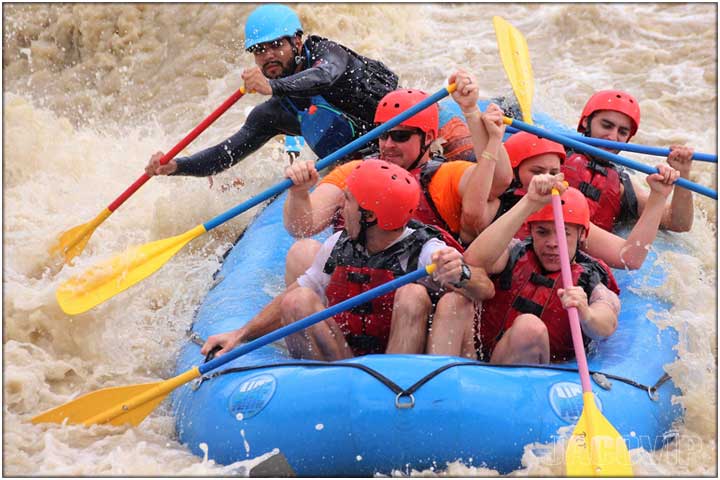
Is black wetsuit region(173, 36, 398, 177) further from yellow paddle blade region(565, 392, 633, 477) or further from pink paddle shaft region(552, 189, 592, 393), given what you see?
yellow paddle blade region(565, 392, 633, 477)

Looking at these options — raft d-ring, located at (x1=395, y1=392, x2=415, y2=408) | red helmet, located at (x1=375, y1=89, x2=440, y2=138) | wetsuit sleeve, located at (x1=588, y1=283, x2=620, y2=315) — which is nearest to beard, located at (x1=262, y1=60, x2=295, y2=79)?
red helmet, located at (x1=375, y1=89, x2=440, y2=138)

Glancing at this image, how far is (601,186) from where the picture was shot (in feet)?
15.3

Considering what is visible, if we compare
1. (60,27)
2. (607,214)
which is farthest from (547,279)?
(60,27)

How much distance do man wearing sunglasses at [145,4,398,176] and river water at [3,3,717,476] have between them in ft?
1.78

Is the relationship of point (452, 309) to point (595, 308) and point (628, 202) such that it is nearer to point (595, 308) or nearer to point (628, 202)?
point (595, 308)

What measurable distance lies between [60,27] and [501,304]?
7448 millimetres

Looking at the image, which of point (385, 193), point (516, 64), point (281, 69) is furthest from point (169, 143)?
point (385, 193)

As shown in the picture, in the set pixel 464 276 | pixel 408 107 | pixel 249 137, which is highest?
pixel 408 107

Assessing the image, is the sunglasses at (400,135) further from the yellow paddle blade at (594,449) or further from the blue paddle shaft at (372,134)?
the yellow paddle blade at (594,449)

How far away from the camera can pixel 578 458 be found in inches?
122

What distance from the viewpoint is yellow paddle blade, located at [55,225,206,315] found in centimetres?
425

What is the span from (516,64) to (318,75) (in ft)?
2.78

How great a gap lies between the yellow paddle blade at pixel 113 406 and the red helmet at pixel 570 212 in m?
1.41

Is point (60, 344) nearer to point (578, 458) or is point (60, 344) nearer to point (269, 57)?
point (269, 57)
